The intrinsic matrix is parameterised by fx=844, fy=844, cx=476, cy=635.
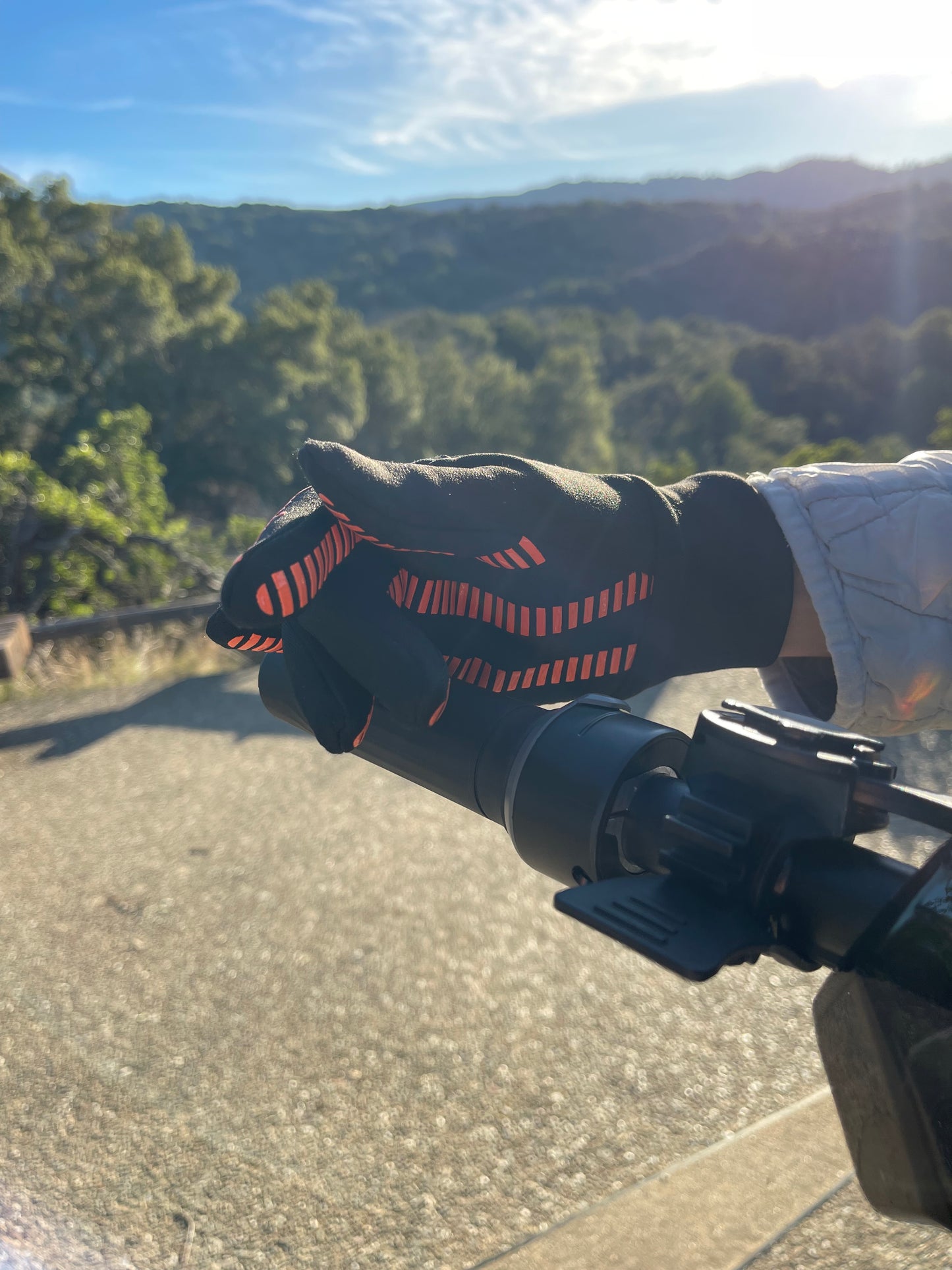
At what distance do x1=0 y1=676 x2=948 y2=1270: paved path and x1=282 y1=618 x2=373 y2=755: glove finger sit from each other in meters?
1.09

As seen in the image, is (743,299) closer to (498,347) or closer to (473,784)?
(498,347)

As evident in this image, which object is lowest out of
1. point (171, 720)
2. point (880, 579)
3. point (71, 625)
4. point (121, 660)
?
point (171, 720)

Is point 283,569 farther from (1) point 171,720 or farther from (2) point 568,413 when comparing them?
(2) point 568,413

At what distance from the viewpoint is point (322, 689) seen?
1.00 meters

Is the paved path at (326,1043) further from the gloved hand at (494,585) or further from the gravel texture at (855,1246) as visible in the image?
the gloved hand at (494,585)

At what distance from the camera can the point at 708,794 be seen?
0.73 meters

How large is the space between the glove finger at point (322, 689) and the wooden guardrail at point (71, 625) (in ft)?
10.6

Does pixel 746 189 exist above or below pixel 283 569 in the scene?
above

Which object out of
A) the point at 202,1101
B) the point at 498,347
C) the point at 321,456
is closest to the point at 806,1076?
the point at 202,1101

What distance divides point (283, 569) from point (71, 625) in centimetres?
390

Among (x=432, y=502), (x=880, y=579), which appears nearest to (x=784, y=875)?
(x=432, y=502)

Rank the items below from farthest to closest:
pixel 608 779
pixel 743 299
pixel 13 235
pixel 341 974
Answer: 1. pixel 743 299
2. pixel 13 235
3. pixel 341 974
4. pixel 608 779

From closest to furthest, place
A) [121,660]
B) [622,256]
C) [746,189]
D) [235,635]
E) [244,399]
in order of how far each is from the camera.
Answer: [235,635], [121,660], [244,399], [622,256], [746,189]

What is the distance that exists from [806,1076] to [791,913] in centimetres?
148
